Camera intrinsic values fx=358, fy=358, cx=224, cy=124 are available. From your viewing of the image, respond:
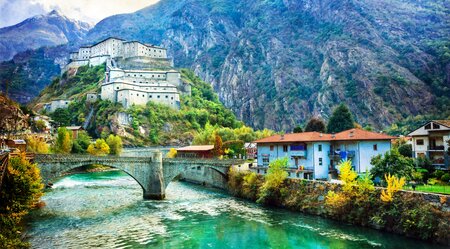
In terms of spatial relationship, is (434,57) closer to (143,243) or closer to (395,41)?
(395,41)

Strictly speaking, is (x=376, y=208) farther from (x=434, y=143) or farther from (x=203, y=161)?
(x=203, y=161)

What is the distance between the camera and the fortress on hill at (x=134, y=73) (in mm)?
138375

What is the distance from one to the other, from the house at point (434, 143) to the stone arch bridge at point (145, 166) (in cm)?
2836

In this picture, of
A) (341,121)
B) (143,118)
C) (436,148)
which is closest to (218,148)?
(341,121)

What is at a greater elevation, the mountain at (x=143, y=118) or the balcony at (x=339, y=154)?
the mountain at (x=143, y=118)

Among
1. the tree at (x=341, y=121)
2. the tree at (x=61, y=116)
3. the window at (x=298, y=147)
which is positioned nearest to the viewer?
the window at (x=298, y=147)

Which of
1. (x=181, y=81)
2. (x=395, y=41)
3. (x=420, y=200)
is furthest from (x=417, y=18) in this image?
(x=420, y=200)

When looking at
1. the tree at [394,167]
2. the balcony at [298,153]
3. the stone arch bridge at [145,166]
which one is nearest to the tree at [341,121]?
the stone arch bridge at [145,166]

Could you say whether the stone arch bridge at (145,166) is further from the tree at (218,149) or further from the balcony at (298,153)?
the tree at (218,149)

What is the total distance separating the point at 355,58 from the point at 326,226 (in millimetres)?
157041

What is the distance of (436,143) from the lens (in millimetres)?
48688

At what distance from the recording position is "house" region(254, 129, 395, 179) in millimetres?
48156

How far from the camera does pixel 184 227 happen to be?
37062mm

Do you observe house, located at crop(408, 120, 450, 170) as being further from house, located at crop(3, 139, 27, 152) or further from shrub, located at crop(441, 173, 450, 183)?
house, located at crop(3, 139, 27, 152)
